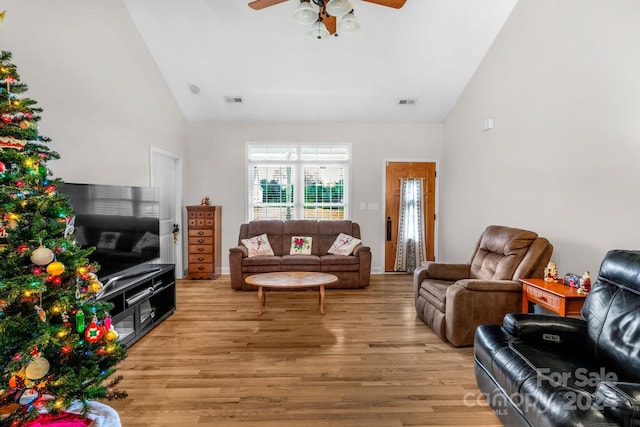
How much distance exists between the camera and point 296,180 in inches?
227

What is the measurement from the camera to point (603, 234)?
2.67 meters

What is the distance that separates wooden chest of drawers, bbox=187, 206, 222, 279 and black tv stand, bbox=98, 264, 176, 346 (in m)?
1.53

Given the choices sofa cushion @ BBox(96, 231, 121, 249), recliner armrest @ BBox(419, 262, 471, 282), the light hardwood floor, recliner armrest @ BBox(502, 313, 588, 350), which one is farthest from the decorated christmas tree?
recliner armrest @ BBox(419, 262, 471, 282)

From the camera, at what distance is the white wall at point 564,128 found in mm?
2494

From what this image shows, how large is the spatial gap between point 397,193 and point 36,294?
5.12 metres

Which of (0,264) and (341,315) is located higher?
(0,264)

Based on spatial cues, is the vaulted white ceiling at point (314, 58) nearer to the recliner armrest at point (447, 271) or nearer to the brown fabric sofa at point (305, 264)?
the brown fabric sofa at point (305, 264)

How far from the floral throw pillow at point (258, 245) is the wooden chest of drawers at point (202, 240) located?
59 cm

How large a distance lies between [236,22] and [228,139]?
7.04ft

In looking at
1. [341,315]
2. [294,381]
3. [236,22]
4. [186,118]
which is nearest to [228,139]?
[186,118]

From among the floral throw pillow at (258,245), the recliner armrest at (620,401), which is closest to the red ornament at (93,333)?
the recliner armrest at (620,401)

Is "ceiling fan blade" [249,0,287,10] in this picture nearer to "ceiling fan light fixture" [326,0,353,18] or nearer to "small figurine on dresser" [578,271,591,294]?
"ceiling fan light fixture" [326,0,353,18]

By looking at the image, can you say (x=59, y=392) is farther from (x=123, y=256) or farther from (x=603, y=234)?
(x=603, y=234)

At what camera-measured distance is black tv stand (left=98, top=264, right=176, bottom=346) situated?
2.71m
